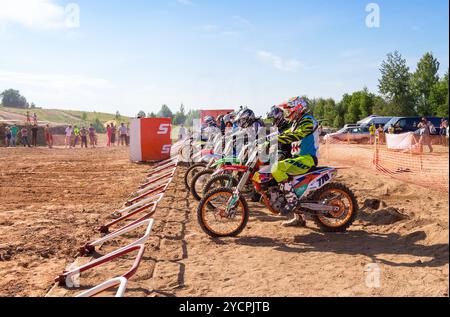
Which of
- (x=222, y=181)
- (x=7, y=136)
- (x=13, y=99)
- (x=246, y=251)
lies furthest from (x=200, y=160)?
(x=13, y=99)

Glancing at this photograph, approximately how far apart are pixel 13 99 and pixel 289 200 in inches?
3574

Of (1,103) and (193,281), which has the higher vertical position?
(1,103)

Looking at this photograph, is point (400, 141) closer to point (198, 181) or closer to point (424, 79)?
point (198, 181)

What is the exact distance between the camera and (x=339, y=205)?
5668 mm

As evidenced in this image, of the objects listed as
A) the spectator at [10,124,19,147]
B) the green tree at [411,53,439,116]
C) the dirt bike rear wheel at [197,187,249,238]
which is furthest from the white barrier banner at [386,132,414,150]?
the green tree at [411,53,439,116]

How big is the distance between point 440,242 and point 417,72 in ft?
202

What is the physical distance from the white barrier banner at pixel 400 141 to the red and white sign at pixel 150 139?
10630mm

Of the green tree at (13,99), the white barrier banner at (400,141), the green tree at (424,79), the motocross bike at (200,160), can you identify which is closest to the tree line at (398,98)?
the green tree at (424,79)

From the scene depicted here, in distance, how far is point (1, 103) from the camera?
268 ft

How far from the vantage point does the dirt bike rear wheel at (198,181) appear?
306 inches

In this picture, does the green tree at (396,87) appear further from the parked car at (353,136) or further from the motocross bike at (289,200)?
the motocross bike at (289,200)
